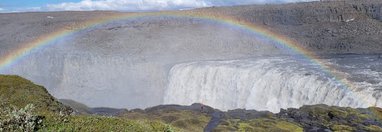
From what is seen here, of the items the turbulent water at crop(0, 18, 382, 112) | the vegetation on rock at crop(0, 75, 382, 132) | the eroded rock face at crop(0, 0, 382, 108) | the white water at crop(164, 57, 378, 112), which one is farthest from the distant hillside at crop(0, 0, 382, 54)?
the vegetation on rock at crop(0, 75, 382, 132)

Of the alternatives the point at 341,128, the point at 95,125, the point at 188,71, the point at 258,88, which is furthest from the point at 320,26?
the point at 95,125

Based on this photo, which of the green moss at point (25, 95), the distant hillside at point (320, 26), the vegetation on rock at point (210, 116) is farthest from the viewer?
the distant hillside at point (320, 26)

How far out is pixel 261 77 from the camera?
129 feet

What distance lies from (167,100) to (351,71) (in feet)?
62.8

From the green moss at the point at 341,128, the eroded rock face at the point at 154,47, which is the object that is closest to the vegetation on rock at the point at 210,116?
the green moss at the point at 341,128

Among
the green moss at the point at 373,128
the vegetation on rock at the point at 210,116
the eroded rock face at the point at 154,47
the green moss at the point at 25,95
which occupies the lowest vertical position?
the green moss at the point at 373,128

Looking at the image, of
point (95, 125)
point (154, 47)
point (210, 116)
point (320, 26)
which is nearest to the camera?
point (95, 125)

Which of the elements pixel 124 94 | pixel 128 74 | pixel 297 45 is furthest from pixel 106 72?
pixel 297 45

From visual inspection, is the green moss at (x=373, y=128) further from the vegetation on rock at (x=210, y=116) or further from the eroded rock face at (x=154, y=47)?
the eroded rock face at (x=154, y=47)

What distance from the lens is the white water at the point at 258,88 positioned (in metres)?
30.7

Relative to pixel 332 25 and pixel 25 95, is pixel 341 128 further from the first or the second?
pixel 332 25

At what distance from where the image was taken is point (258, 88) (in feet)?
127

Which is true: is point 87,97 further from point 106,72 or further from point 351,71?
point 351,71

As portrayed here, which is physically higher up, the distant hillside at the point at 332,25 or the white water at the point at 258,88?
the distant hillside at the point at 332,25
